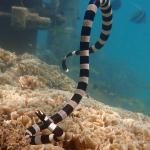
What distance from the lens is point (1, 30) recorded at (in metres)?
11.3

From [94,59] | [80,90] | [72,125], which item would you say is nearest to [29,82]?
[80,90]

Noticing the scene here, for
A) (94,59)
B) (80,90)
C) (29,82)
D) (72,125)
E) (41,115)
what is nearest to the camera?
(41,115)

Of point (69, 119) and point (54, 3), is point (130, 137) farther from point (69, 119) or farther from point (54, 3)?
point (54, 3)

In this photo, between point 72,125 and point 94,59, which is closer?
point 72,125

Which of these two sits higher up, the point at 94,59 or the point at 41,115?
the point at 94,59

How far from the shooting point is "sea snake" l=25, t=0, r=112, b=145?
3.37 meters

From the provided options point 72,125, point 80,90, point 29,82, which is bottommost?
point 72,125

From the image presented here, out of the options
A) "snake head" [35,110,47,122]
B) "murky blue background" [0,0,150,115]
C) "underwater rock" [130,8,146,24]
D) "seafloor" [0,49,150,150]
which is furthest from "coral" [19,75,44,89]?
"underwater rock" [130,8,146,24]

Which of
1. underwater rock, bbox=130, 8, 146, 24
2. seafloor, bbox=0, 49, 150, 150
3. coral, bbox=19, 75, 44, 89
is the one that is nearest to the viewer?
seafloor, bbox=0, 49, 150, 150

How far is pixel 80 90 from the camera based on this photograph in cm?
417

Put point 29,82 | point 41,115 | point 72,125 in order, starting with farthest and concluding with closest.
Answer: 1. point 29,82
2. point 72,125
3. point 41,115

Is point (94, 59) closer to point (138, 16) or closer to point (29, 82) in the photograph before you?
point (138, 16)

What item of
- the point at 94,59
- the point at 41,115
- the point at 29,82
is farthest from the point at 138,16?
the point at 41,115

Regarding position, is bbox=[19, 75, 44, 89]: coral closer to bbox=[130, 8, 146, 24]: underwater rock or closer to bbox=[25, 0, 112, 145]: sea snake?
bbox=[25, 0, 112, 145]: sea snake
